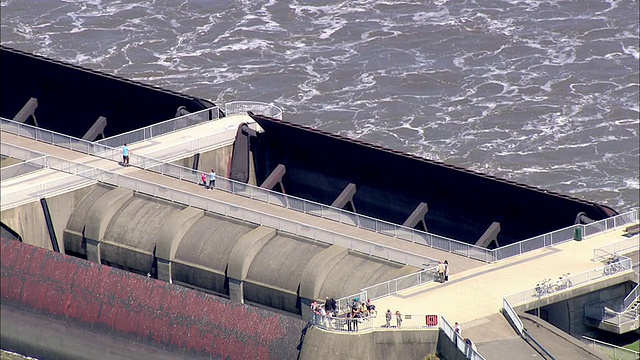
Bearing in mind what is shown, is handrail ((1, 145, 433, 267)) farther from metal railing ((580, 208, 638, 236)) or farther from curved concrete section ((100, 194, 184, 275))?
metal railing ((580, 208, 638, 236))

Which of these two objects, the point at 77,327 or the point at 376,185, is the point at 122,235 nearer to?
the point at 77,327

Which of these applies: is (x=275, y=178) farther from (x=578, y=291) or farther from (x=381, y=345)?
(x=381, y=345)

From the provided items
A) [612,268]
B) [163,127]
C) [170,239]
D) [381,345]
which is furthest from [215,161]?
[381,345]

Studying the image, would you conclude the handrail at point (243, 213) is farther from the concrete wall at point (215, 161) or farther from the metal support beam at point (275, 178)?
the metal support beam at point (275, 178)

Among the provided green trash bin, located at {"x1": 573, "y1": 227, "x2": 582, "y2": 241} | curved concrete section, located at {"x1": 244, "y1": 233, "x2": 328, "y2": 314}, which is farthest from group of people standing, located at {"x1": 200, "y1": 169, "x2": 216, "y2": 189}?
green trash bin, located at {"x1": 573, "y1": 227, "x2": 582, "y2": 241}

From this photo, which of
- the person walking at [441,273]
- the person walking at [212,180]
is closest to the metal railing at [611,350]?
the person walking at [441,273]

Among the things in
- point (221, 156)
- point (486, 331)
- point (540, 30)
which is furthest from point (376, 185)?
point (540, 30)
